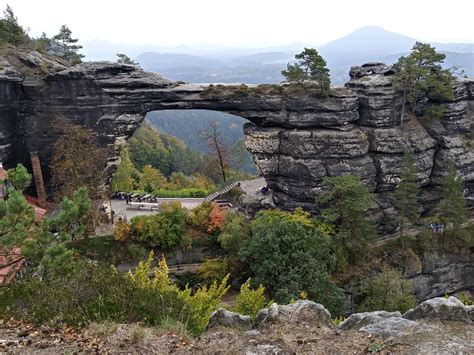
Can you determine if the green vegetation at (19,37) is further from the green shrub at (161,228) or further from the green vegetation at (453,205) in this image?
the green vegetation at (453,205)

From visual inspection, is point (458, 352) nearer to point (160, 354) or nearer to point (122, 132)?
point (160, 354)

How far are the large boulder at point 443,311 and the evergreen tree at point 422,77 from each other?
2005cm

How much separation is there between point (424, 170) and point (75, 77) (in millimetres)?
23384

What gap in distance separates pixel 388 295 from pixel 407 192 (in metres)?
7.01

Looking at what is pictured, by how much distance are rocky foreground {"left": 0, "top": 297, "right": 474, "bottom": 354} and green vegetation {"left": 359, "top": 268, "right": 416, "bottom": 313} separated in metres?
12.7

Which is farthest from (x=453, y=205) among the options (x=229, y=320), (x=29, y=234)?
(x=29, y=234)

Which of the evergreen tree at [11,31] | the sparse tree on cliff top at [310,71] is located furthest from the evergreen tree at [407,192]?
the evergreen tree at [11,31]

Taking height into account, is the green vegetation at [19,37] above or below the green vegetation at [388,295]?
above

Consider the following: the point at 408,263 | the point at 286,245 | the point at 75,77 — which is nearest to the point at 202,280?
the point at 286,245

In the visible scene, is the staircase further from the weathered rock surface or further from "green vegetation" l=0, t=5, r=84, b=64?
the weathered rock surface

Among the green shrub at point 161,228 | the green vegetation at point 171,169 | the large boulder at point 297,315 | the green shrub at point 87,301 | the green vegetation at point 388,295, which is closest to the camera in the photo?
the green shrub at point 87,301

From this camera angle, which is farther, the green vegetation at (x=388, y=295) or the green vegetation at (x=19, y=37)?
the green vegetation at (x=19, y=37)

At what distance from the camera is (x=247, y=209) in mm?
27812

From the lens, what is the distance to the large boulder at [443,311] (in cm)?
846
